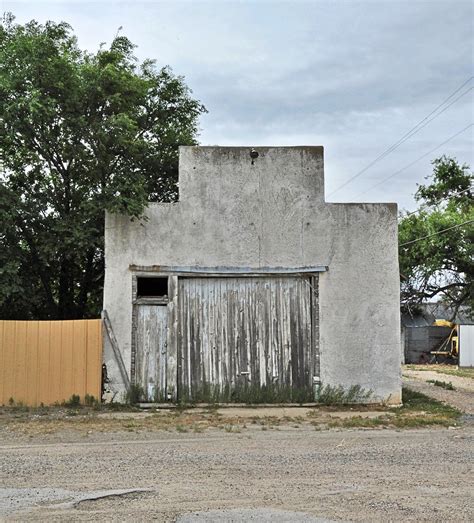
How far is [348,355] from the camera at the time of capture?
12.5 m

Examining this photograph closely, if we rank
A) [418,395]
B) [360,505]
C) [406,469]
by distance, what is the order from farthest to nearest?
[418,395] → [406,469] → [360,505]

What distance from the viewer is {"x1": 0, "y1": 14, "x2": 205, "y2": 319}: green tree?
12414 mm

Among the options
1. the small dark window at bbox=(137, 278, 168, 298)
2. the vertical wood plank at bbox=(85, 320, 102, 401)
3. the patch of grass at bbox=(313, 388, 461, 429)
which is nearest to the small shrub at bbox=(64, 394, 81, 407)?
the vertical wood plank at bbox=(85, 320, 102, 401)

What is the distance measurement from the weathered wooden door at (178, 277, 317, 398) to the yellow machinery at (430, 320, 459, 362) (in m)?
20.6

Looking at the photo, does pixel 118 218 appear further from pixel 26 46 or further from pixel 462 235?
pixel 462 235

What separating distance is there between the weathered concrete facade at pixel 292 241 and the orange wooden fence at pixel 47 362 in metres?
1.59

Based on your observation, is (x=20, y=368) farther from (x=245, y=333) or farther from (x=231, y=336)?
(x=245, y=333)

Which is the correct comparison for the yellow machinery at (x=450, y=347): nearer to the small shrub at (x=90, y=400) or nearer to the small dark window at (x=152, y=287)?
the small dark window at (x=152, y=287)

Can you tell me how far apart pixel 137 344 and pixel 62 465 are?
483cm

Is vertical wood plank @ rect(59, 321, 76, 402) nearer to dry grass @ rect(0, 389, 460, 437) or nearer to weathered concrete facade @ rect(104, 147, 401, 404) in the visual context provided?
dry grass @ rect(0, 389, 460, 437)

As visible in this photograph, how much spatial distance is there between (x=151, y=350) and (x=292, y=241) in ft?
11.3

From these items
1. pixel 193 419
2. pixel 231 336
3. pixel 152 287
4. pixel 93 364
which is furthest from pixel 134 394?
pixel 152 287

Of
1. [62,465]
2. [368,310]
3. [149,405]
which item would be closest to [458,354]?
[368,310]

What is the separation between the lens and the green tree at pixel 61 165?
1241cm
